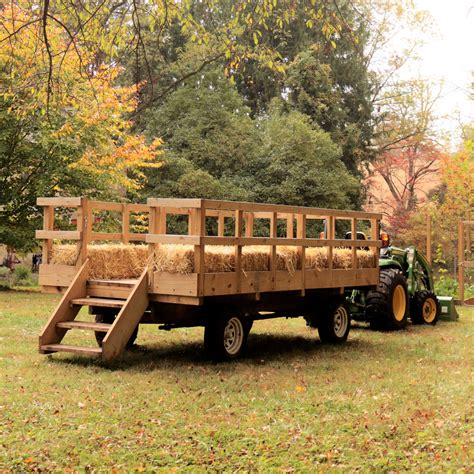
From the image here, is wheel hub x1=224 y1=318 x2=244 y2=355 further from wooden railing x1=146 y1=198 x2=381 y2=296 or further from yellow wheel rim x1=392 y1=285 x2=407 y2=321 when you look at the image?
yellow wheel rim x1=392 y1=285 x2=407 y2=321

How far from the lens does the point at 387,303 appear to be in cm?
1198

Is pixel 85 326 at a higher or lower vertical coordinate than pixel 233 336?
higher

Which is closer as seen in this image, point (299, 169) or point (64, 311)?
point (64, 311)

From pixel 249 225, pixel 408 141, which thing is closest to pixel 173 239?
pixel 249 225

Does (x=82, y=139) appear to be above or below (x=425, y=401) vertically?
above

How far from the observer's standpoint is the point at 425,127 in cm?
3469

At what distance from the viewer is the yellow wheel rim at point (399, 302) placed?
12.5m

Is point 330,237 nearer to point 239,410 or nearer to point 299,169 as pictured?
→ point 239,410

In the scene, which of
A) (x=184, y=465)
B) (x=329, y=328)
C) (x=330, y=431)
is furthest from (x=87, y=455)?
(x=329, y=328)

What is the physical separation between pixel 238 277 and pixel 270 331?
367 centimetres

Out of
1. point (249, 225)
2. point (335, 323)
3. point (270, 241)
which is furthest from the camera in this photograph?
point (249, 225)

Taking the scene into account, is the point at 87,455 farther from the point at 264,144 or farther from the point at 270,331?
the point at 264,144

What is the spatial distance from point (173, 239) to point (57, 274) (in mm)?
1780

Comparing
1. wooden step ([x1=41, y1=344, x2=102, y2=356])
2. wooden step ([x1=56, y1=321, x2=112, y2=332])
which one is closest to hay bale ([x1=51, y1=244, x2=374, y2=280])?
wooden step ([x1=56, y1=321, x2=112, y2=332])
